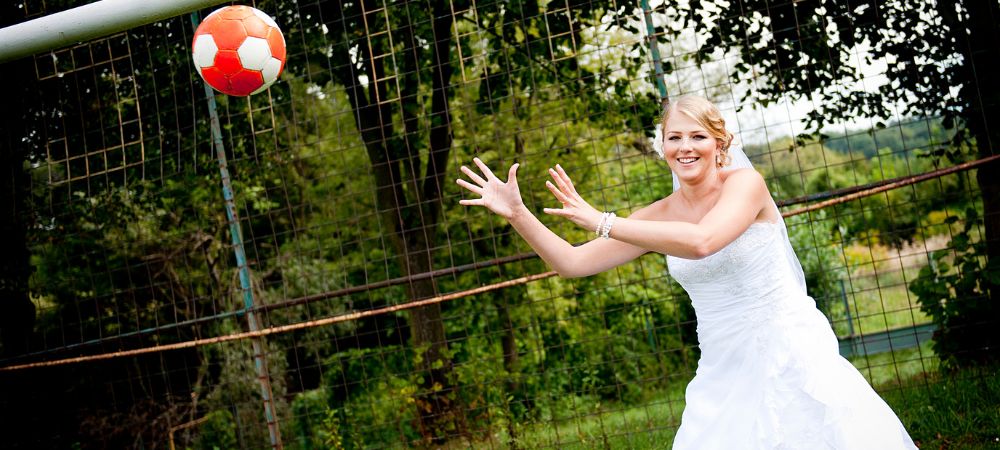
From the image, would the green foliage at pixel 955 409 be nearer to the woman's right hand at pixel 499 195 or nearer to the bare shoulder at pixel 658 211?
the bare shoulder at pixel 658 211

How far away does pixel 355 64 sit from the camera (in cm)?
707

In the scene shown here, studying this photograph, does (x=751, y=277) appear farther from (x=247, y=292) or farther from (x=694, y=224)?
(x=247, y=292)

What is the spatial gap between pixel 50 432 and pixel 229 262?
2857 mm

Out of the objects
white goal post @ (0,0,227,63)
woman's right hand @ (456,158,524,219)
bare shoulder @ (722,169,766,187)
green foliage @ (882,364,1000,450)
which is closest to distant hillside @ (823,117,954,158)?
green foliage @ (882,364,1000,450)

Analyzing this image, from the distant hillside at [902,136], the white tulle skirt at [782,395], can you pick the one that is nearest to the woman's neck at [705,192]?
the white tulle skirt at [782,395]

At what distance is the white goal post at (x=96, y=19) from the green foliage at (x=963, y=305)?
4788mm

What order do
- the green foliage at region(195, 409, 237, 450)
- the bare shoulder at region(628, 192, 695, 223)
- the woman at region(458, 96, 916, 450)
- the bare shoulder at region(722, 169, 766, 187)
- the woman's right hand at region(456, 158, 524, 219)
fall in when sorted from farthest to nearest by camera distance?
the green foliage at region(195, 409, 237, 450), the bare shoulder at region(628, 192, 695, 223), the woman's right hand at region(456, 158, 524, 219), the bare shoulder at region(722, 169, 766, 187), the woman at region(458, 96, 916, 450)

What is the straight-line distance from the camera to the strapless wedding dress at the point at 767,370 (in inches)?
95.4

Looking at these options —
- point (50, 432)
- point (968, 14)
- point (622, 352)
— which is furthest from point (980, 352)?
point (50, 432)

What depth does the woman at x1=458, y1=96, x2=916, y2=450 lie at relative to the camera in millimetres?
2398

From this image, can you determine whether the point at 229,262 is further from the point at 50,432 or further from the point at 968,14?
the point at 968,14

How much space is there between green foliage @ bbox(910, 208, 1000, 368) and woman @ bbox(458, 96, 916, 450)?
3.06m

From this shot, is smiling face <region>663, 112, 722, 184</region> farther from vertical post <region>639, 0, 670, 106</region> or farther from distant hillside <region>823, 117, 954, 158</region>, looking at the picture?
distant hillside <region>823, 117, 954, 158</region>

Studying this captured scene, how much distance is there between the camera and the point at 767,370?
8.40ft
